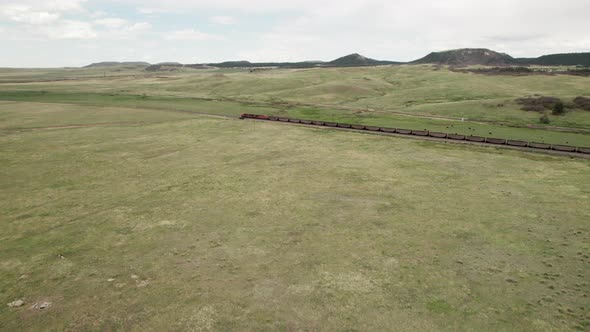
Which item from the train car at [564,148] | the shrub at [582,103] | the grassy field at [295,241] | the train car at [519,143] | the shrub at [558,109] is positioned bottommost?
the grassy field at [295,241]

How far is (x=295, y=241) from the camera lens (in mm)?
21172

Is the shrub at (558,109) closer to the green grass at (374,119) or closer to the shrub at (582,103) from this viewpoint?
the shrub at (582,103)

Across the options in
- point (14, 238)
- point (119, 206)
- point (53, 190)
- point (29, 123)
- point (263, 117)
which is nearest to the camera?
point (14, 238)

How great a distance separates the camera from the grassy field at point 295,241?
49.5ft

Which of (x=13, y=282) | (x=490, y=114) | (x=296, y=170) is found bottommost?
(x=13, y=282)

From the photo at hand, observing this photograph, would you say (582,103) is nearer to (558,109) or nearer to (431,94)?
(558,109)

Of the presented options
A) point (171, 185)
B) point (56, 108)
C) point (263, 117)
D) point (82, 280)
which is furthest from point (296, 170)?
point (56, 108)

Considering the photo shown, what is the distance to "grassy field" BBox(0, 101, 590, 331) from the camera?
15094 millimetres

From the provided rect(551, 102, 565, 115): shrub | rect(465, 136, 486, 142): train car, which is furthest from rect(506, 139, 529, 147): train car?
rect(551, 102, 565, 115): shrub

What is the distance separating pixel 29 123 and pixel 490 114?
278ft

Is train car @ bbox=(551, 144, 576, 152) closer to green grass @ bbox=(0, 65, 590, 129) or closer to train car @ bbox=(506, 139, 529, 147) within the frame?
train car @ bbox=(506, 139, 529, 147)

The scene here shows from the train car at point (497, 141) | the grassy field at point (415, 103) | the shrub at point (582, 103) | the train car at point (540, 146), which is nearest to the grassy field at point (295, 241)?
the train car at point (540, 146)

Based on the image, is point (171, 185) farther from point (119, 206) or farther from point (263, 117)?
point (263, 117)

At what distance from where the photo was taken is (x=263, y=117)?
68.4m
